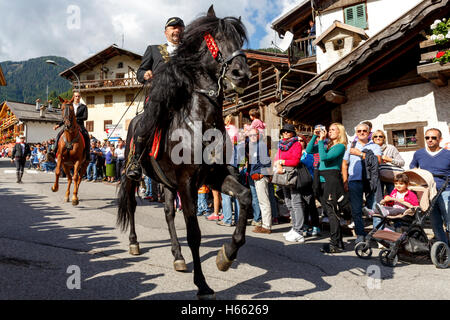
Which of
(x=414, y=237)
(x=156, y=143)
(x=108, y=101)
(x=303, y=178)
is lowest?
(x=414, y=237)

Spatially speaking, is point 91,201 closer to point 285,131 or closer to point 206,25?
point 285,131

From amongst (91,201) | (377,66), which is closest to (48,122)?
(91,201)

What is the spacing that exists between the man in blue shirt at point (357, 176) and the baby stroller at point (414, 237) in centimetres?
47

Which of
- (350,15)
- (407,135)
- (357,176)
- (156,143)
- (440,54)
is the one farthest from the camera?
(350,15)

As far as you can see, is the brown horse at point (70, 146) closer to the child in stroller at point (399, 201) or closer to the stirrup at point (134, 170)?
the stirrup at point (134, 170)

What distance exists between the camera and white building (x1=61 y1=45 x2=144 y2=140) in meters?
42.1

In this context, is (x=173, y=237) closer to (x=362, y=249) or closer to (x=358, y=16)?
(x=362, y=249)

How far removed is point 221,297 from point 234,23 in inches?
121

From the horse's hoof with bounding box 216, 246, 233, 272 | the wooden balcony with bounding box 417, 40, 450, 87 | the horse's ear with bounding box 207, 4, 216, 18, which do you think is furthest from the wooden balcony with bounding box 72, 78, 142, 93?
the horse's hoof with bounding box 216, 246, 233, 272

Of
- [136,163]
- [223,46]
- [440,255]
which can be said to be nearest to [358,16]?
[440,255]

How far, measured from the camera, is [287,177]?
623 centimetres

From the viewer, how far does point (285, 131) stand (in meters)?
6.44

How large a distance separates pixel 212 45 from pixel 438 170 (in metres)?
4.83

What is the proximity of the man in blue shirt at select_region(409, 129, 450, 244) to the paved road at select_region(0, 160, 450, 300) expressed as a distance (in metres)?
1.03
